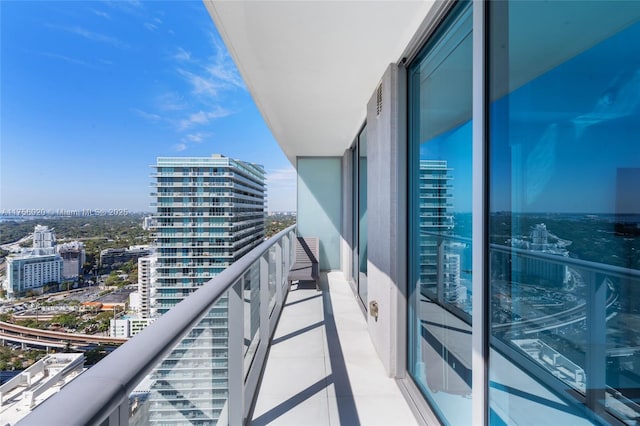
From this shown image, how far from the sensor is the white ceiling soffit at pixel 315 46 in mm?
1896

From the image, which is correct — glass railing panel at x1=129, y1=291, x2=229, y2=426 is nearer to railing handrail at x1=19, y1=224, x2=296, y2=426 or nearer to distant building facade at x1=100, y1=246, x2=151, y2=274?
railing handrail at x1=19, y1=224, x2=296, y2=426

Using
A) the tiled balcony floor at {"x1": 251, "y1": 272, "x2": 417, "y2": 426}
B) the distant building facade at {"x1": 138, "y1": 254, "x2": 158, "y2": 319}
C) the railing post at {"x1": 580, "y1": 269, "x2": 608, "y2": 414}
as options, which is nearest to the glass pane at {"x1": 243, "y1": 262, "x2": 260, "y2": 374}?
the tiled balcony floor at {"x1": 251, "y1": 272, "x2": 417, "y2": 426}

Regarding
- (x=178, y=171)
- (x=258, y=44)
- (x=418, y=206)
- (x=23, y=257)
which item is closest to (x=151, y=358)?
(x=418, y=206)

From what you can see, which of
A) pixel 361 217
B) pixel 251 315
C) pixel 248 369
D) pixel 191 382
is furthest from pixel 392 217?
pixel 361 217

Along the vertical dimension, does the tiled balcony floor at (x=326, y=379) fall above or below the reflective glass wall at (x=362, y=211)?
below

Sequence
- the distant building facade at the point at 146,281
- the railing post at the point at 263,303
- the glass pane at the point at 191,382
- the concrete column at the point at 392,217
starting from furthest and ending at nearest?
1. the railing post at the point at 263,303
2. the distant building facade at the point at 146,281
3. the concrete column at the point at 392,217
4. the glass pane at the point at 191,382

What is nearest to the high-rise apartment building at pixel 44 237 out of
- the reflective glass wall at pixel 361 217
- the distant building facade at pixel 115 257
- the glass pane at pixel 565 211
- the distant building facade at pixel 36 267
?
the distant building facade at pixel 36 267

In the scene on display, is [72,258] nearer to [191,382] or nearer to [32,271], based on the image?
[32,271]

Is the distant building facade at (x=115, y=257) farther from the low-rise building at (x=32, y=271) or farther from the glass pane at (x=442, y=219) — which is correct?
the glass pane at (x=442, y=219)

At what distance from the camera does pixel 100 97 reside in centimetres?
1911

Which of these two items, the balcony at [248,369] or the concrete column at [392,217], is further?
the concrete column at [392,217]

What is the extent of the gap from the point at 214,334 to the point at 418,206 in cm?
154

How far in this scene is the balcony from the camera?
65 centimetres

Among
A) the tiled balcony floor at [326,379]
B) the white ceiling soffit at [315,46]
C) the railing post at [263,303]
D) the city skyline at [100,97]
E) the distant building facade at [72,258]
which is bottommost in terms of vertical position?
the tiled balcony floor at [326,379]
